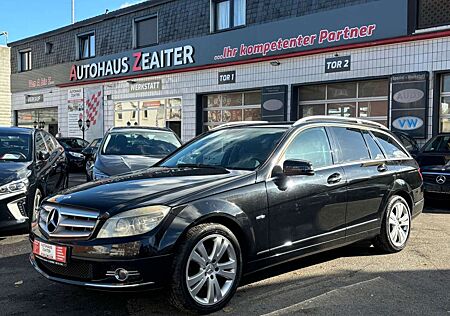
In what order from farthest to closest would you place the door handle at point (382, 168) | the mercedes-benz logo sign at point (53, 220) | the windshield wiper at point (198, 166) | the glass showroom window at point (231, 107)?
the glass showroom window at point (231, 107) < the door handle at point (382, 168) < the windshield wiper at point (198, 166) < the mercedes-benz logo sign at point (53, 220)

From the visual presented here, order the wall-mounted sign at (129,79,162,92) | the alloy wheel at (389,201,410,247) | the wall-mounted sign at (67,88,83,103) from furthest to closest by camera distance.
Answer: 1. the wall-mounted sign at (67,88,83,103)
2. the wall-mounted sign at (129,79,162,92)
3. the alloy wheel at (389,201,410,247)

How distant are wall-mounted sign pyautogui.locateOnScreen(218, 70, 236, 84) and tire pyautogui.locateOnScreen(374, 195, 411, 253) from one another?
13.2 m

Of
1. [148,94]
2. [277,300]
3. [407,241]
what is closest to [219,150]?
→ [277,300]

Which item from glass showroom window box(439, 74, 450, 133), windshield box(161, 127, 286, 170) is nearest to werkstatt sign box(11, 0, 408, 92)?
glass showroom window box(439, 74, 450, 133)

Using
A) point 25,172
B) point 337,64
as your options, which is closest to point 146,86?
point 337,64

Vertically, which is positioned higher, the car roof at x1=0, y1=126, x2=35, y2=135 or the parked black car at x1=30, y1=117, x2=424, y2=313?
the car roof at x1=0, y1=126, x2=35, y2=135

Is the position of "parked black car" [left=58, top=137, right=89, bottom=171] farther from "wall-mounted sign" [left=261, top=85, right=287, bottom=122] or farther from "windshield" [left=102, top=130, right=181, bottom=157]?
"windshield" [left=102, top=130, right=181, bottom=157]

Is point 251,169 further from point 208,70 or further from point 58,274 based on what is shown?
point 208,70

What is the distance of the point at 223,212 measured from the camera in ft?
12.4

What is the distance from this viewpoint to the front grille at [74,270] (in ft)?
11.4

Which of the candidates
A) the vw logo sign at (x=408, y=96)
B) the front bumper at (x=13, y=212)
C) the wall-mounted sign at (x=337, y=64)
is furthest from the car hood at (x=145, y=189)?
the wall-mounted sign at (x=337, y=64)

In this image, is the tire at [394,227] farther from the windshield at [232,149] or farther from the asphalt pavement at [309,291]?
the windshield at [232,149]

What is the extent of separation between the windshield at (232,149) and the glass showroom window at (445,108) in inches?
411

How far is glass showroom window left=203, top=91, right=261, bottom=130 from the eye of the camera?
18.2m
